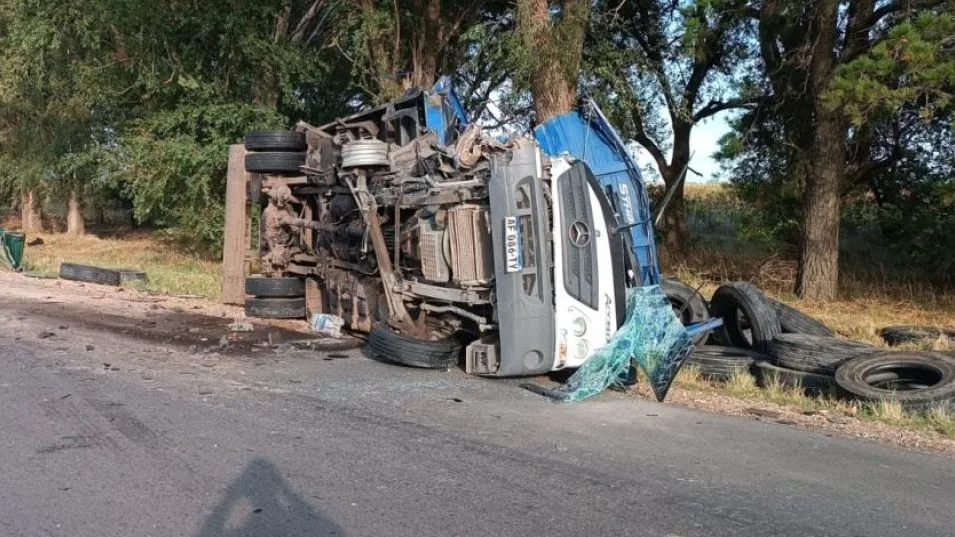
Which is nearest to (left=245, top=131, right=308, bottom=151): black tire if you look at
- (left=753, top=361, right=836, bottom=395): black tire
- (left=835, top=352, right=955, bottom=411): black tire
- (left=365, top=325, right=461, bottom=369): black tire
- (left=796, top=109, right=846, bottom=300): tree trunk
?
(left=365, top=325, right=461, bottom=369): black tire

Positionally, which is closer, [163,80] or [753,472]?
[753,472]

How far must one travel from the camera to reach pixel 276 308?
1105cm

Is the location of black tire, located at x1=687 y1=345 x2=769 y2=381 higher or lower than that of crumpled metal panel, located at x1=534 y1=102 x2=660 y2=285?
lower

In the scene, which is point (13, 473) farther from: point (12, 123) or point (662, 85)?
point (12, 123)

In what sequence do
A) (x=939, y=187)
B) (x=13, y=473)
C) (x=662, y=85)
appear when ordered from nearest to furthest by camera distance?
(x=13, y=473), (x=939, y=187), (x=662, y=85)

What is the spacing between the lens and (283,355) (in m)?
8.82

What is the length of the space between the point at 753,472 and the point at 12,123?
2707 centimetres

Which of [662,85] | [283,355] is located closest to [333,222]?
[283,355]

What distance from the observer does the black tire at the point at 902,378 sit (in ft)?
21.7

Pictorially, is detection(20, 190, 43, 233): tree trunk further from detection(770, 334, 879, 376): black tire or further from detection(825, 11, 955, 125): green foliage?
detection(770, 334, 879, 376): black tire

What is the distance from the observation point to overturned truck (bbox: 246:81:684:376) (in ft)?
23.5

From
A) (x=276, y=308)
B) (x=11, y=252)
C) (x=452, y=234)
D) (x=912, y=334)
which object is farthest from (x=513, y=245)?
(x=11, y=252)

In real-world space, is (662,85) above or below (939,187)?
above

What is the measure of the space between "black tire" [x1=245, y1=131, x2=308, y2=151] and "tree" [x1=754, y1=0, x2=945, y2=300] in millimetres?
7082
